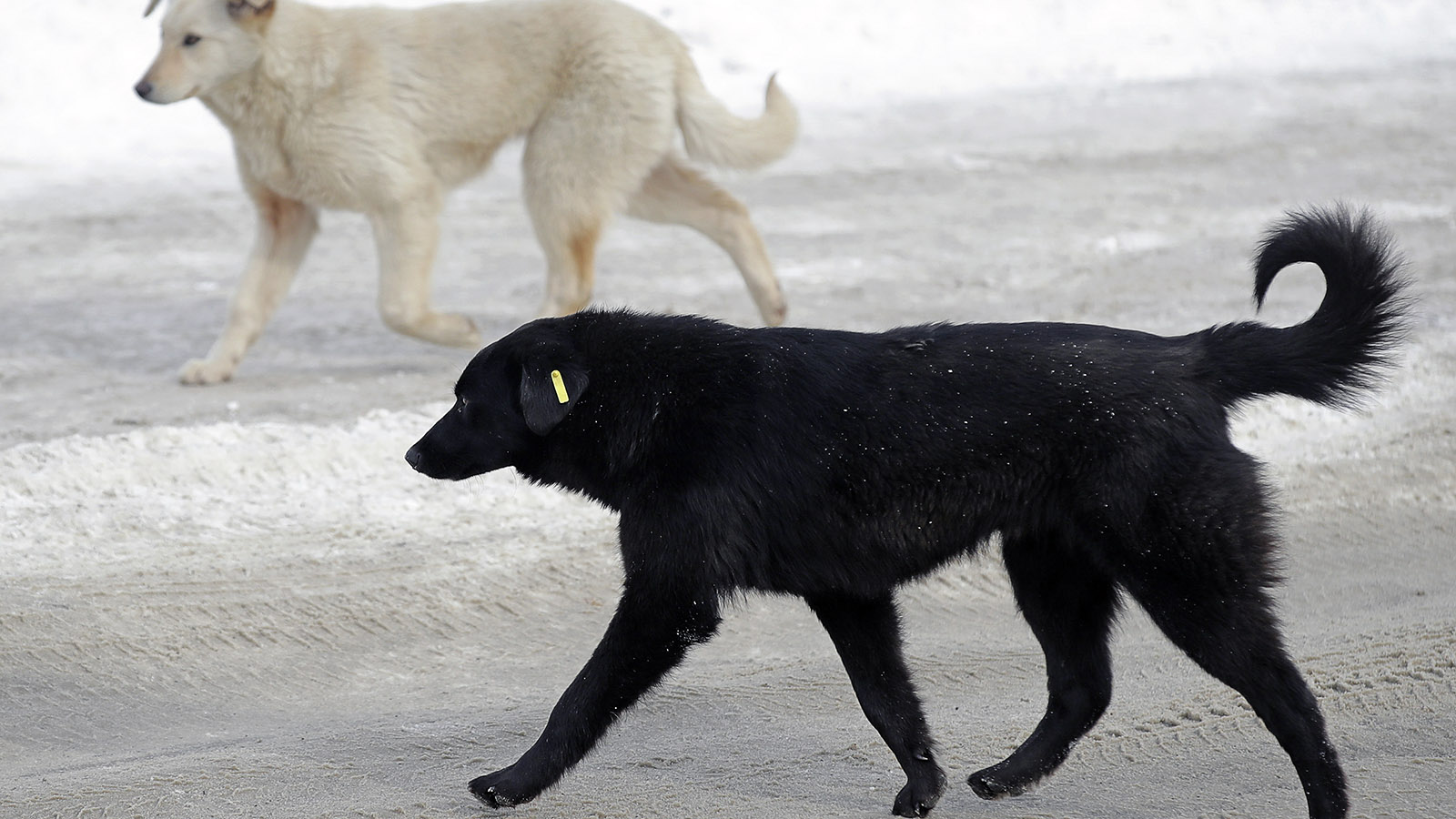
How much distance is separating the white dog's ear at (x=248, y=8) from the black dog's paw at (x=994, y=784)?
197 inches

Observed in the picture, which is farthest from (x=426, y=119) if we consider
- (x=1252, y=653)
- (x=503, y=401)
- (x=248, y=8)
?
(x=1252, y=653)

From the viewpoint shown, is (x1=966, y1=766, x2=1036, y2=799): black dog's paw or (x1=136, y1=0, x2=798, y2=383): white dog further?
(x1=136, y1=0, x2=798, y2=383): white dog

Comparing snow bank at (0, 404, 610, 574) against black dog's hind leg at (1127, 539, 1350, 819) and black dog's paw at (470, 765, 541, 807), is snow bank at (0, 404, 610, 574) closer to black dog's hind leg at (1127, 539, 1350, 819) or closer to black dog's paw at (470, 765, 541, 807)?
black dog's paw at (470, 765, 541, 807)

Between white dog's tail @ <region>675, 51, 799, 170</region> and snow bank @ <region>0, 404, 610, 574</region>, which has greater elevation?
white dog's tail @ <region>675, 51, 799, 170</region>

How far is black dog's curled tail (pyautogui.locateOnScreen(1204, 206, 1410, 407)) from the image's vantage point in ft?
10.7

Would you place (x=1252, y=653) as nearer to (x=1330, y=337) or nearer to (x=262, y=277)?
(x=1330, y=337)

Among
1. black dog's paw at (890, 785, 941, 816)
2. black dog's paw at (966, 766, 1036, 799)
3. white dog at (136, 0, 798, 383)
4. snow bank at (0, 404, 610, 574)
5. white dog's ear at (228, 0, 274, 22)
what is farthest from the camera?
white dog at (136, 0, 798, 383)

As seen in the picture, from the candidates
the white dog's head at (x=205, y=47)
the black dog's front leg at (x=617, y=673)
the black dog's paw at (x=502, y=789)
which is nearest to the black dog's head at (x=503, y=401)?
the black dog's front leg at (x=617, y=673)

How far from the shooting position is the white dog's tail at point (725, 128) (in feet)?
25.5

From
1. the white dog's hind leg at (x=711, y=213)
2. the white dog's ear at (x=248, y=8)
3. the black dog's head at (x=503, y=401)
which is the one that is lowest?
the white dog's hind leg at (x=711, y=213)

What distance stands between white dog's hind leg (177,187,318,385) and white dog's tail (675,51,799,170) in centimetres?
190

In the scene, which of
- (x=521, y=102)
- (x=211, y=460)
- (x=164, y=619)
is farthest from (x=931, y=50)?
(x=164, y=619)

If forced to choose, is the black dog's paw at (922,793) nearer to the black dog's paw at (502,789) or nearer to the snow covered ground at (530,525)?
the snow covered ground at (530,525)

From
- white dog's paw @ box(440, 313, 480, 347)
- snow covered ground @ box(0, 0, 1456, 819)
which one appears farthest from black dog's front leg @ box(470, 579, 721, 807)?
white dog's paw @ box(440, 313, 480, 347)
